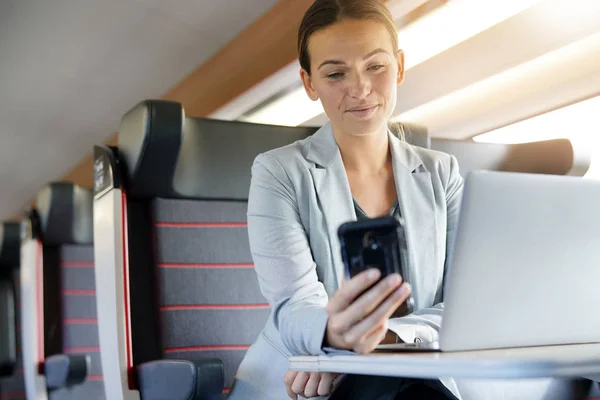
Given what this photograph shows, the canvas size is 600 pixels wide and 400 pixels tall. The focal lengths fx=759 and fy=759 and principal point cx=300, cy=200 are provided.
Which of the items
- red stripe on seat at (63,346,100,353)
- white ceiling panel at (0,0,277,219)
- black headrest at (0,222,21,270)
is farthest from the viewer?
black headrest at (0,222,21,270)

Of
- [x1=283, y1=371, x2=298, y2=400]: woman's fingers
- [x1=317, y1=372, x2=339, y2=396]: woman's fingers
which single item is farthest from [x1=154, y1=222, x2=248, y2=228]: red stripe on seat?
[x1=317, y1=372, x2=339, y2=396]: woman's fingers

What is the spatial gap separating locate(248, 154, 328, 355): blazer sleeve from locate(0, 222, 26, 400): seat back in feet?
10.2

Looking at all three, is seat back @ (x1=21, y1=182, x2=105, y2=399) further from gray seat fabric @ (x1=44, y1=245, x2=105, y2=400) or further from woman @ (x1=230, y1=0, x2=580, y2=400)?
woman @ (x1=230, y1=0, x2=580, y2=400)

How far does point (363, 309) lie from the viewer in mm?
1114

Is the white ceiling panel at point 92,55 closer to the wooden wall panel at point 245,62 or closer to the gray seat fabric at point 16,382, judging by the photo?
the wooden wall panel at point 245,62

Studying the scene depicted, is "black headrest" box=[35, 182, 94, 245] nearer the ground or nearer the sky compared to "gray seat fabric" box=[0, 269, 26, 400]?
nearer the sky

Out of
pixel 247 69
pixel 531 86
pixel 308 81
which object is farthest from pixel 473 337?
pixel 247 69

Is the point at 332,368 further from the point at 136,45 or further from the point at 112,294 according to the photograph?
the point at 136,45

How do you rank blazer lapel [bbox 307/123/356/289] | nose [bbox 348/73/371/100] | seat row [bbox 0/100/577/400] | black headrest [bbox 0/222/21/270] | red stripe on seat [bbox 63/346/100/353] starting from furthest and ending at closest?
black headrest [bbox 0/222/21/270] < red stripe on seat [bbox 63/346/100/353] < seat row [bbox 0/100/577/400] < nose [bbox 348/73/371/100] < blazer lapel [bbox 307/123/356/289]

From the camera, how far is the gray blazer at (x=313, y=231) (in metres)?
1.49

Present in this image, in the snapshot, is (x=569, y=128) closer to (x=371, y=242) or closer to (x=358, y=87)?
(x=358, y=87)

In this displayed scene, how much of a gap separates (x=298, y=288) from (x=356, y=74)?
0.52 meters

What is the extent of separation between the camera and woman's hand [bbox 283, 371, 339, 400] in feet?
4.32

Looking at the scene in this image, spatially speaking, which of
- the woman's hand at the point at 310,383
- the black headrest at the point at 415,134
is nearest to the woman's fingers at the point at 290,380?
the woman's hand at the point at 310,383
